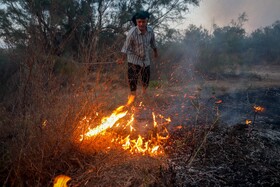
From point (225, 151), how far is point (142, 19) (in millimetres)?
2628

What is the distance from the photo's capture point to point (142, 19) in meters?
4.51

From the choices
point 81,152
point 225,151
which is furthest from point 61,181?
point 225,151

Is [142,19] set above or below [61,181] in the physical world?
above

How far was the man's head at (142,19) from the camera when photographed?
448 cm

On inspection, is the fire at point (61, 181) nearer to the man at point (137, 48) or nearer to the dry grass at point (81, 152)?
the dry grass at point (81, 152)

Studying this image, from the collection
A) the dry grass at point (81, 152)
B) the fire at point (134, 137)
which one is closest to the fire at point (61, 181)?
the dry grass at point (81, 152)

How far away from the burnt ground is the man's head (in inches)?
62.6

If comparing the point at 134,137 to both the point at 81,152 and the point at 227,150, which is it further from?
the point at 227,150

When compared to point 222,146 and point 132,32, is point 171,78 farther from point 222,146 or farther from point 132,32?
point 222,146

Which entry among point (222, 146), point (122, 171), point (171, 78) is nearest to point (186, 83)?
point (171, 78)

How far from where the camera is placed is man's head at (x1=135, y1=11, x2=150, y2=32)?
14.7ft

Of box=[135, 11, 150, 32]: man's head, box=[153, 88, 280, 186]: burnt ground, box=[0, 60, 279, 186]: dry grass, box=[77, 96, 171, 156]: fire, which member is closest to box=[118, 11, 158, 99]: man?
box=[135, 11, 150, 32]: man's head

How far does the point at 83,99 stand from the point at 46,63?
2.04 ft

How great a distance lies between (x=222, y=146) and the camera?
3.02 meters
